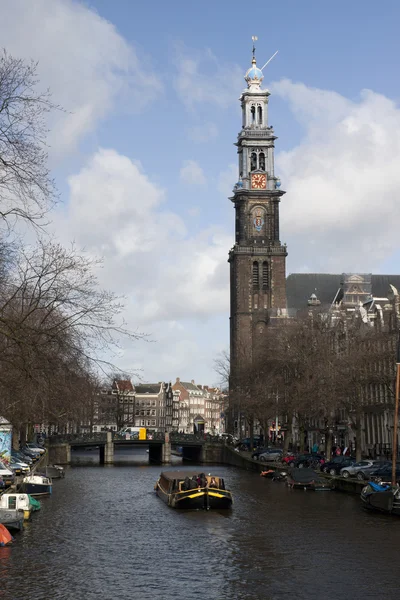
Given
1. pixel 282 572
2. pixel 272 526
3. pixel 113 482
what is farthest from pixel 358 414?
pixel 282 572

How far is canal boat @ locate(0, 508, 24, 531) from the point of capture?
127 ft

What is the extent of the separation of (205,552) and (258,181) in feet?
412

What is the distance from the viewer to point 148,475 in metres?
90.1

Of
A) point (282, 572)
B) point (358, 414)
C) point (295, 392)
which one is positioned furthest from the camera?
point (295, 392)

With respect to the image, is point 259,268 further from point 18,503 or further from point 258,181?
point 18,503

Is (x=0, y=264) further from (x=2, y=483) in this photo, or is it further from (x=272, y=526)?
(x=2, y=483)

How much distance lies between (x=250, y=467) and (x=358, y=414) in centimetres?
2433

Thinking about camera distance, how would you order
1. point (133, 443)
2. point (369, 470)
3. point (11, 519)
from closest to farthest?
point (11, 519), point (369, 470), point (133, 443)

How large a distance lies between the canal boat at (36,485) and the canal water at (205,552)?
4.76ft

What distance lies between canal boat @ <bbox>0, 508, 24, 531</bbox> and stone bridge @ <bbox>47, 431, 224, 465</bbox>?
75.6 m

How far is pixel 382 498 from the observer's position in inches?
1847

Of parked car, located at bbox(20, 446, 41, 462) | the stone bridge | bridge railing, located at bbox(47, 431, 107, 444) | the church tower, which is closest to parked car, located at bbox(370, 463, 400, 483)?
parked car, located at bbox(20, 446, 41, 462)

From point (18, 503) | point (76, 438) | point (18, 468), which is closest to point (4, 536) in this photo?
point (18, 503)

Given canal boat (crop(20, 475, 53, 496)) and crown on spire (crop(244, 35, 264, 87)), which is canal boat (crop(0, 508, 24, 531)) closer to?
canal boat (crop(20, 475, 53, 496))
